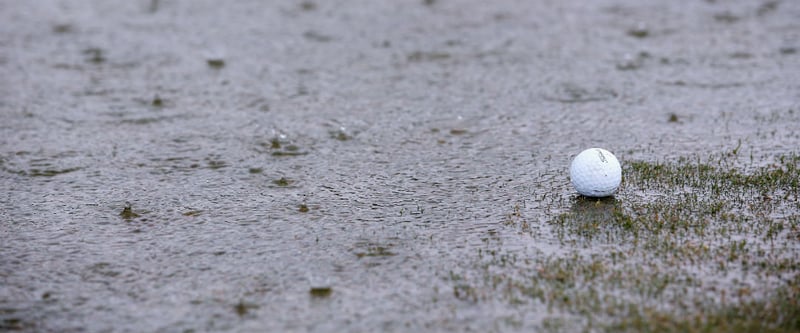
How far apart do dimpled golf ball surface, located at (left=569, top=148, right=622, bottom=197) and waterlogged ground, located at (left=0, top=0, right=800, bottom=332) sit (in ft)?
0.31

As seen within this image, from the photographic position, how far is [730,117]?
769 cm

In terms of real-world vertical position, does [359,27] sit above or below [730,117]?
above

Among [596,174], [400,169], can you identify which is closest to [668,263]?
[596,174]

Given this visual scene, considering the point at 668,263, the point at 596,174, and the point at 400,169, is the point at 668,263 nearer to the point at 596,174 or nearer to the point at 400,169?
the point at 596,174

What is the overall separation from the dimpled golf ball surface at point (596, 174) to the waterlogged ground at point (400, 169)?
0.10m

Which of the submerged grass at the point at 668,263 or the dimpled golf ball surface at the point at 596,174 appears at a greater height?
the dimpled golf ball surface at the point at 596,174

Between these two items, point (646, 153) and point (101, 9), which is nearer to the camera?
point (646, 153)

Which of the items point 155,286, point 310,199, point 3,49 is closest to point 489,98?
point 310,199

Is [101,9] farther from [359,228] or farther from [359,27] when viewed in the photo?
[359,228]

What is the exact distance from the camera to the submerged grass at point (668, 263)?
171 inches

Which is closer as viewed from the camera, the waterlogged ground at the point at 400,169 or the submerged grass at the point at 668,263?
the submerged grass at the point at 668,263

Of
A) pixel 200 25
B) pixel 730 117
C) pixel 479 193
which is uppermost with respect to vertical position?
pixel 200 25

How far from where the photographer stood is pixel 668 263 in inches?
192

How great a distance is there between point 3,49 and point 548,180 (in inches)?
285
